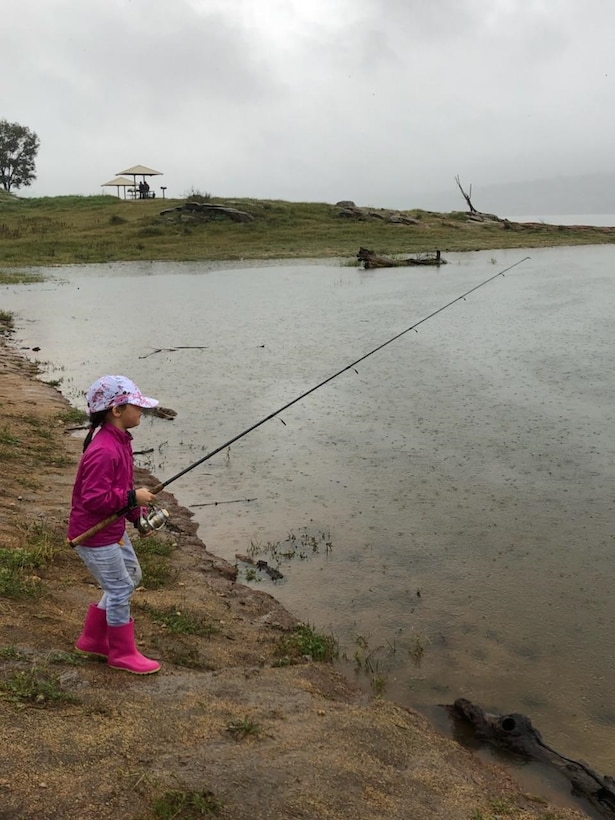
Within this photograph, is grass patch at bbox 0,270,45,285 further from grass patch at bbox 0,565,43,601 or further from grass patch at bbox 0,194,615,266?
grass patch at bbox 0,565,43,601

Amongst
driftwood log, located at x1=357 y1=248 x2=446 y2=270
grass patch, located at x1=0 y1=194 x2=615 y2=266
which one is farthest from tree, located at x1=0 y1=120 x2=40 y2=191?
driftwood log, located at x1=357 y1=248 x2=446 y2=270

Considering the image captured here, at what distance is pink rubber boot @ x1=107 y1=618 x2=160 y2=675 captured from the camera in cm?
435

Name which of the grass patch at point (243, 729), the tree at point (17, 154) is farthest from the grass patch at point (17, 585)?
the tree at point (17, 154)

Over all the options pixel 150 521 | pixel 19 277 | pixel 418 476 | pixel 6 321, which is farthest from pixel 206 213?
pixel 150 521

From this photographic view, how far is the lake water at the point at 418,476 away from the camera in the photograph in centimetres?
546

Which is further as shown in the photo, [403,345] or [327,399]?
[403,345]

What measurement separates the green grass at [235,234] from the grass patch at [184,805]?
36931mm

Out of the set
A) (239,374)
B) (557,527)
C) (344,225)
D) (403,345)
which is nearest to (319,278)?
(403,345)

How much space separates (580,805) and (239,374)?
1084 cm

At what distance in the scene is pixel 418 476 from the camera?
8.79 metres

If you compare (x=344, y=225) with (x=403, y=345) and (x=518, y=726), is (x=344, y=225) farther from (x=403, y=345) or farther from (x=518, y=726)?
(x=518, y=726)

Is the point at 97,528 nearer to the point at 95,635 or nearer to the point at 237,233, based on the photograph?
the point at 95,635

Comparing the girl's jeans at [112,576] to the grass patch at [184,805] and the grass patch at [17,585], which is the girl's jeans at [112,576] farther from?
the grass patch at [184,805]

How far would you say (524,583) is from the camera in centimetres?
644
